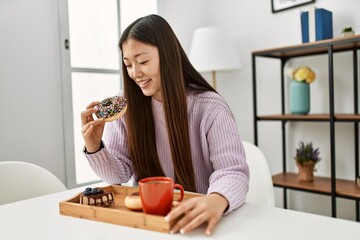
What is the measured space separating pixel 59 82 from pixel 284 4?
5.76 ft

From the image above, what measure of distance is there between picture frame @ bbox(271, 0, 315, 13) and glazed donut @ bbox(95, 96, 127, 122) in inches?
77.0

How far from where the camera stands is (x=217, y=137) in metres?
1.12

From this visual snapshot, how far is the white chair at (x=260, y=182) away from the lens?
4.50 feet

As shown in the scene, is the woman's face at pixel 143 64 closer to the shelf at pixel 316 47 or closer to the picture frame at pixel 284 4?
the shelf at pixel 316 47

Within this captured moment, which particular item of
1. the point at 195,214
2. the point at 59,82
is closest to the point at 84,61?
the point at 59,82

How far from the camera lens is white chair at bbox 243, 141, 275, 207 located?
1.37m

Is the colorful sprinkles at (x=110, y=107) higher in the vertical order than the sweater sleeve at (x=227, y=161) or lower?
higher

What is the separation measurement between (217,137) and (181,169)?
0.17 m

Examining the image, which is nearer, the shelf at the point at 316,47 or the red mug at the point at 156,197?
the red mug at the point at 156,197

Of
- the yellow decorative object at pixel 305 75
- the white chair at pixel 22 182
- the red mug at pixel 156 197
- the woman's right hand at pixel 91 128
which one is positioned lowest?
the white chair at pixel 22 182

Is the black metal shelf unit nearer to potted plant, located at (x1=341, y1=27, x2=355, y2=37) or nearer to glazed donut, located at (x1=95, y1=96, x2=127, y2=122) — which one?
potted plant, located at (x1=341, y1=27, x2=355, y2=37)

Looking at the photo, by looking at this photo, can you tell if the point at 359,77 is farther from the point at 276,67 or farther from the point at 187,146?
the point at 187,146

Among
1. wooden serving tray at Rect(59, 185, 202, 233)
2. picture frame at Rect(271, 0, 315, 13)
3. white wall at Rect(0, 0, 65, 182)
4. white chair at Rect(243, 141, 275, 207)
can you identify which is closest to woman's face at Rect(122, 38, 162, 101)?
wooden serving tray at Rect(59, 185, 202, 233)

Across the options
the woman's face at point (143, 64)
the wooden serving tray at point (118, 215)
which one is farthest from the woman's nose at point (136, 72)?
the wooden serving tray at point (118, 215)
